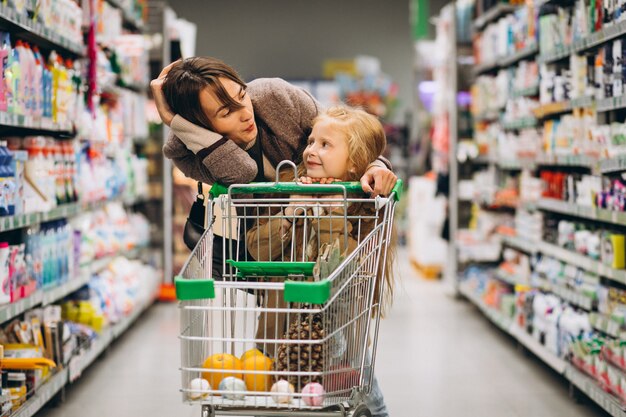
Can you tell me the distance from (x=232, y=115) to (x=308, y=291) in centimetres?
77

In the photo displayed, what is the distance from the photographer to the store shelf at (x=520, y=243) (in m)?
5.33

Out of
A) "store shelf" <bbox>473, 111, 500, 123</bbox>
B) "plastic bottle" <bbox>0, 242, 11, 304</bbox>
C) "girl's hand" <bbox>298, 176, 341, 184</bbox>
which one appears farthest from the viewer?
"store shelf" <bbox>473, 111, 500, 123</bbox>

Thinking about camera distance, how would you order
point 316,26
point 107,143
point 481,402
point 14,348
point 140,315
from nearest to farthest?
1. point 14,348
2. point 481,402
3. point 107,143
4. point 140,315
5. point 316,26

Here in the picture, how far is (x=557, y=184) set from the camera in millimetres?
4848

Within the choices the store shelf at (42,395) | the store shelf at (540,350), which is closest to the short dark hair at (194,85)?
the store shelf at (42,395)

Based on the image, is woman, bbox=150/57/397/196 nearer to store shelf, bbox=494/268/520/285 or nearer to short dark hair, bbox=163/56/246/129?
short dark hair, bbox=163/56/246/129

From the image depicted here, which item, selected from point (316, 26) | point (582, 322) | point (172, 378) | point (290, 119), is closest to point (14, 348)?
point (172, 378)

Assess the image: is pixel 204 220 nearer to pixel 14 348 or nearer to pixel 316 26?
pixel 14 348

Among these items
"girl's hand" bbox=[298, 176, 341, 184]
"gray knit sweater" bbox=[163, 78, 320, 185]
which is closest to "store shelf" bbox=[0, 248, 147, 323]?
"gray knit sweater" bbox=[163, 78, 320, 185]

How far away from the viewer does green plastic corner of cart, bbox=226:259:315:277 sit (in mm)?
2256

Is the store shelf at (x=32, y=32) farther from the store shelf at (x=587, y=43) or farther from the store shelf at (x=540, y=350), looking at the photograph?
the store shelf at (x=540, y=350)

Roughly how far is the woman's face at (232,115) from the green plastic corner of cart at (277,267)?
0.51 metres

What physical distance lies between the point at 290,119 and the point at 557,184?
2.48 m

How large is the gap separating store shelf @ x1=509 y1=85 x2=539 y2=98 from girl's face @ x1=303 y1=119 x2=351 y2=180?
120 inches
